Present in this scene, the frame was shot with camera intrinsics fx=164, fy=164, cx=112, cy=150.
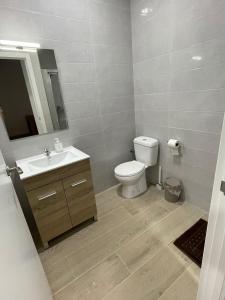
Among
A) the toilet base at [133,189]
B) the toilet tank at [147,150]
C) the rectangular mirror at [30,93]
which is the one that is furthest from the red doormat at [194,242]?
the rectangular mirror at [30,93]

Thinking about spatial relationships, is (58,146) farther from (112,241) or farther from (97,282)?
(97,282)

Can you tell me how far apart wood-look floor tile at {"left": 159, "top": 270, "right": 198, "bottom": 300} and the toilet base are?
1017 mm

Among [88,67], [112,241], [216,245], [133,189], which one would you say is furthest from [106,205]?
[88,67]

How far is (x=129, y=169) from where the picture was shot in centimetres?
203

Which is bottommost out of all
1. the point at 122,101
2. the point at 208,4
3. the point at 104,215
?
the point at 104,215

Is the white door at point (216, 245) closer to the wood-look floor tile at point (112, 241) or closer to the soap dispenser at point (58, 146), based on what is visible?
the wood-look floor tile at point (112, 241)

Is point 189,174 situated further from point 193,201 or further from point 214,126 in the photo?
point 214,126

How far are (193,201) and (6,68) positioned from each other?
234cm

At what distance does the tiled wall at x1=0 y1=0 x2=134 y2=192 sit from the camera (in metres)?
1.44

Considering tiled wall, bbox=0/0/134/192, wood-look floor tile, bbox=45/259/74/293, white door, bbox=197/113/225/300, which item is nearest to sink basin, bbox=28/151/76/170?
tiled wall, bbox=0/0/134/192

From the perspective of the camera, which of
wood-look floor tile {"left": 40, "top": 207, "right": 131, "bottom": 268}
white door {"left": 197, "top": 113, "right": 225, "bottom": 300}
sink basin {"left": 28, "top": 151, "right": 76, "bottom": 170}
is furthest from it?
sink basin {"left": 28, "top": 151, "right": 76, "bottom": 170}

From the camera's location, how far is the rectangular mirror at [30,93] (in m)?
1.44

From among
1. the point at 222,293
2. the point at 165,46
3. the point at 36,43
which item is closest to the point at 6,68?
the point at 36,43

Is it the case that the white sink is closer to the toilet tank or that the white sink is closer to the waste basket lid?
the toilet tank
